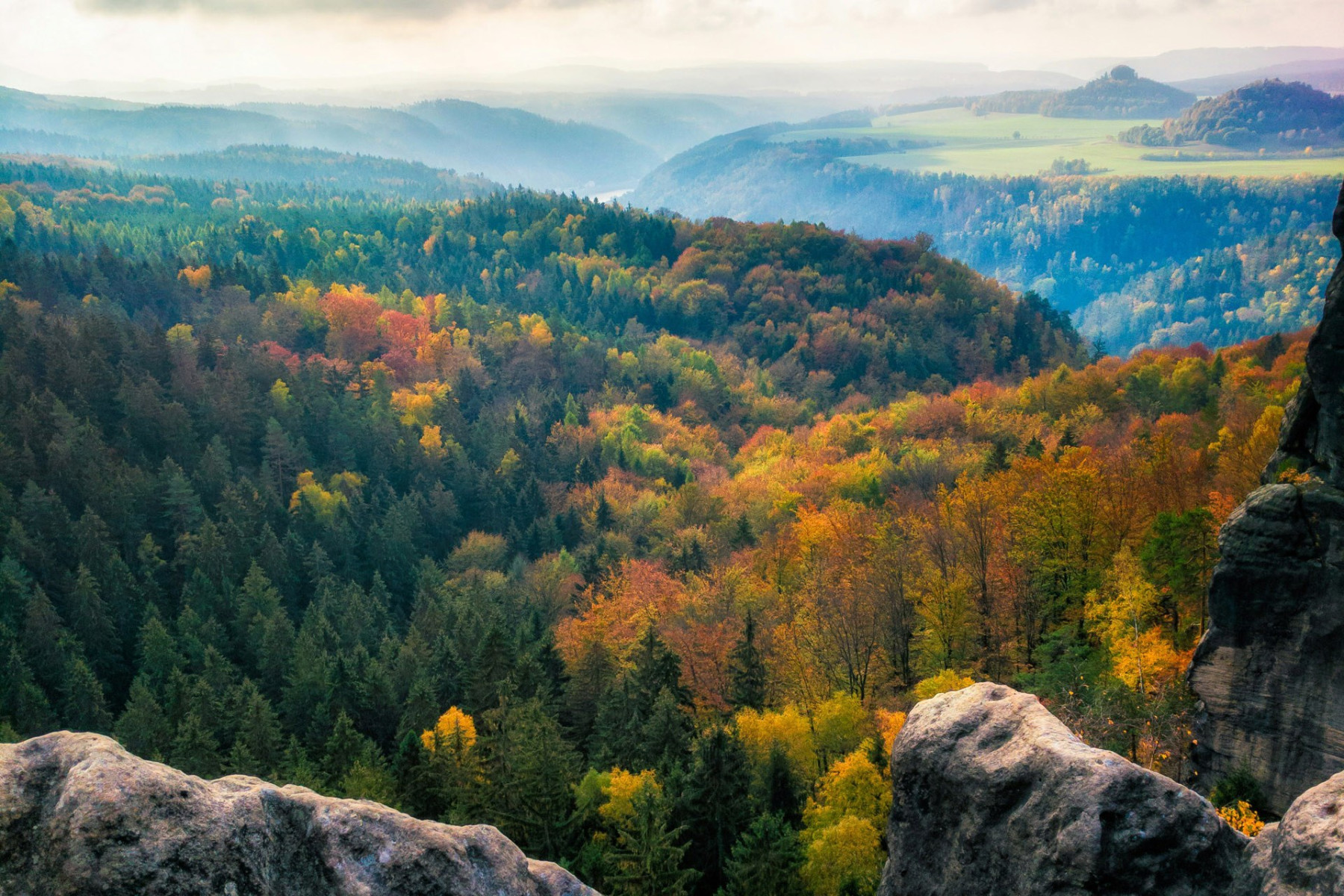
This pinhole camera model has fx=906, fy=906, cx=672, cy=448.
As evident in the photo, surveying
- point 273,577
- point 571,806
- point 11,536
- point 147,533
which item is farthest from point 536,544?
point 571,806

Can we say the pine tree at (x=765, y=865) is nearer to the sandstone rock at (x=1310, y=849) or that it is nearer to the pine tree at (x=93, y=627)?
the sandstone rock at (x=1310, y=849)

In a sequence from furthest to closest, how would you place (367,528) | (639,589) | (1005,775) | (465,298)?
(465,298) < (367,528) < (639,589) < (1005,775)

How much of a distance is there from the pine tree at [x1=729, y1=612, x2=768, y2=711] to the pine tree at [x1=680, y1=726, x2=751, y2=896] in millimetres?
8863

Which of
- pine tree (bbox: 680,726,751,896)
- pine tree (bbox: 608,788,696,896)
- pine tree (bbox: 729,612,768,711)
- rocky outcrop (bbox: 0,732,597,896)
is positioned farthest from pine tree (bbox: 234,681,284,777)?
rocky outcrop (bbox: 0,732,597,896)

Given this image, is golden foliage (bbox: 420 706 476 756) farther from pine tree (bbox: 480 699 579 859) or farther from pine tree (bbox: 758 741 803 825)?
pine tree (bbox: 758 741 803 825)

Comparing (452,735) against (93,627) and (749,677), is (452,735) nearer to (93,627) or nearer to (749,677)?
(749,677)

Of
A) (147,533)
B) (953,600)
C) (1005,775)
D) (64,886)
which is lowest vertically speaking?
(147,533)

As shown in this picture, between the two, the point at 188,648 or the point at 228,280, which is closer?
the point at 188,648

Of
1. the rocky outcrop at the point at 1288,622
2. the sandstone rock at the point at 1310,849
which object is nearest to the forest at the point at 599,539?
the rocky outcrop at the point at 1288,622

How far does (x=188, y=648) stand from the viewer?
247ft

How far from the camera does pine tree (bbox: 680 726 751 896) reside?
3428 centimetres

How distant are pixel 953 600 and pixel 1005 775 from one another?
2906 centimetres

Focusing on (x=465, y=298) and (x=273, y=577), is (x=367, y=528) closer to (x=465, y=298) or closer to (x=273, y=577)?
(x=273, y=577)

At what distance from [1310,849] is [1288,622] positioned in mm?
14969
